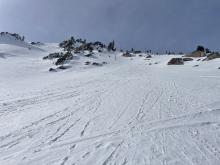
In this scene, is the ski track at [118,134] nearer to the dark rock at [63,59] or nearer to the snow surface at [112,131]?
the snow surface at [112,131]

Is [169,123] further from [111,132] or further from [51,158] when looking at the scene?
[51,158]

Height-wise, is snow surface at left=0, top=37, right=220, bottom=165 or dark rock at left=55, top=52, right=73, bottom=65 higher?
dark rock at left=55, top=52, right=73, bottom=65

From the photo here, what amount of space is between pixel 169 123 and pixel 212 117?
2.16 meters

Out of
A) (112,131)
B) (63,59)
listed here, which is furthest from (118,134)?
(63,59)

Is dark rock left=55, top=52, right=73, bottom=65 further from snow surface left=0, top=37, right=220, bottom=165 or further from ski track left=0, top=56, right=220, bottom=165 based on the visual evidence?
ski track left=0, top=56, right=220, bottom=165

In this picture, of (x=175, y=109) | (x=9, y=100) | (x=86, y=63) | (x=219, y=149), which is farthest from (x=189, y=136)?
(x=86, y=63)

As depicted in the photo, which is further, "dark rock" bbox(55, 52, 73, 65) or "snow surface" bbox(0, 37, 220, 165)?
"dark rock" bbox(55, 52, 73, 65)

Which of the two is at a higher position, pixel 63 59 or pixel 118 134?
pixel 63 59

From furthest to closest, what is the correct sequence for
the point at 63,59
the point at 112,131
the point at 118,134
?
the point at 63,59 < the point at 112,131 < the point at 118,134

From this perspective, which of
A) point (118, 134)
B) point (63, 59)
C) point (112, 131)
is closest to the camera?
point (118, 134)

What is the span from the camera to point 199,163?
7.56m

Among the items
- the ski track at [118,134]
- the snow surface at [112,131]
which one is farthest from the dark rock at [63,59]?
the ski track at [118,134]

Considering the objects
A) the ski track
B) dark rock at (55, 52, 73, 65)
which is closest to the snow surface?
the ski track

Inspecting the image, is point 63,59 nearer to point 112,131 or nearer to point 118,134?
point 112,131
